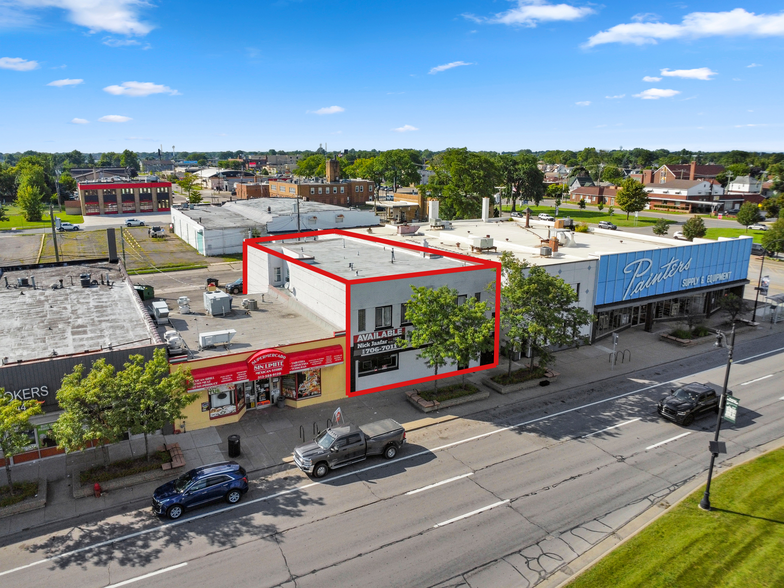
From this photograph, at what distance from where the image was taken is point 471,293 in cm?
3172

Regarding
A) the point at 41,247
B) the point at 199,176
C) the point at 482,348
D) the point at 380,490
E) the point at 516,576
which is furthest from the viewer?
the point at 199,176

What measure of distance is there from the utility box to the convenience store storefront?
6410 mm

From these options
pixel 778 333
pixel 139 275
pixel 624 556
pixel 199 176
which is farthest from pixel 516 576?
pixel 199 176

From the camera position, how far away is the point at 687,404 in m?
27.0

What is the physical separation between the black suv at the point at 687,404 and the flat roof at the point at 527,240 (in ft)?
39.1

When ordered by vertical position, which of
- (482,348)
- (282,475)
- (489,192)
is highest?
(489,192)

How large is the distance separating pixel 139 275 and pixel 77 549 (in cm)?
4775

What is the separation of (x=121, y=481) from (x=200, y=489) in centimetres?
397

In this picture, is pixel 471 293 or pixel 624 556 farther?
pixel 471 293

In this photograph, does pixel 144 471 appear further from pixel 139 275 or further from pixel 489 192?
pixel 489 192

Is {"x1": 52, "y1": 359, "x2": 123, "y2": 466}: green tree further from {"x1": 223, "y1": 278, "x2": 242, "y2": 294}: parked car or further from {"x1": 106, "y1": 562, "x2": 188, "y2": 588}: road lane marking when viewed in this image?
{"x1": 223, "y1": 278, "x2": 242, "y2": 294}: parked car

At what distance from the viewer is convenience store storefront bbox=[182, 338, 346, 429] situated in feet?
84.1

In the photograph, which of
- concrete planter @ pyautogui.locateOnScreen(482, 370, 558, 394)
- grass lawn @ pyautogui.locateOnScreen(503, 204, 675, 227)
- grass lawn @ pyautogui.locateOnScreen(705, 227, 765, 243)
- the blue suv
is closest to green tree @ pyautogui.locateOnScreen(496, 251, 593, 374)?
concrete planter @ pyautogui.locateOnScreen(482, 370, 558, 394)

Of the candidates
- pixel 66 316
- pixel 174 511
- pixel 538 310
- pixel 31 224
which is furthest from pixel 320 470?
pixel 31 224
